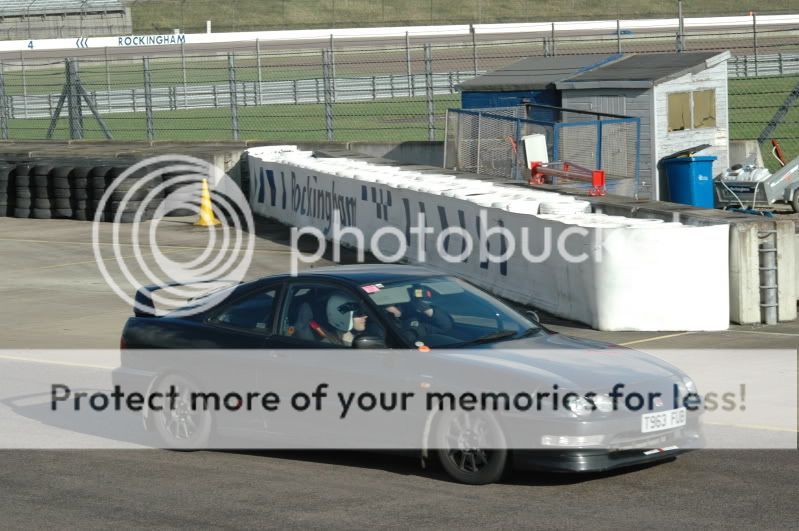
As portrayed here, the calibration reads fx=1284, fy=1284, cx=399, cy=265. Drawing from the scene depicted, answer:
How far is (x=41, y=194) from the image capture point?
24.7 metres

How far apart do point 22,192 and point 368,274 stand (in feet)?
57.7

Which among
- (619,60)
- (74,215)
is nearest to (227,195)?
(74,215)

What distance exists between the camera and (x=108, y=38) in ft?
218

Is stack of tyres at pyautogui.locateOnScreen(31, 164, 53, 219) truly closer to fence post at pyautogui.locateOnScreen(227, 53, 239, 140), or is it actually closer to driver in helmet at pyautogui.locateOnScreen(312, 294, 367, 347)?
fence post at pyautogui.locateOnScreen(227, 53, 239, 140)

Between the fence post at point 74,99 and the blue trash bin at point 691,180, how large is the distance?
1640 centimetres

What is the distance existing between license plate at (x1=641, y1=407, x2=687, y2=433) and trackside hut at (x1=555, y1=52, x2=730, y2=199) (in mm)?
15386

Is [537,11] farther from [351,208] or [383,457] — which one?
[383,457]

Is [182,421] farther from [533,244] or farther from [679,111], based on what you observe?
[679,111]

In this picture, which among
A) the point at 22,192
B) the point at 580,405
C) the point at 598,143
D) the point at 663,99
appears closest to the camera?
the point at 580,405

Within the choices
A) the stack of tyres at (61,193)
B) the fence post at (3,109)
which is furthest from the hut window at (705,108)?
the fence post at (3,109)

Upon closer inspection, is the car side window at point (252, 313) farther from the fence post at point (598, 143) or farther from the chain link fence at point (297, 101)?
the chain link fence at point (297, 101)

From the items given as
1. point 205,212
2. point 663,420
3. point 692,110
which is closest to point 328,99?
point 205,212

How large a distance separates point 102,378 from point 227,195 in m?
12.9

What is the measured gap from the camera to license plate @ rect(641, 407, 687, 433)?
7684mm
